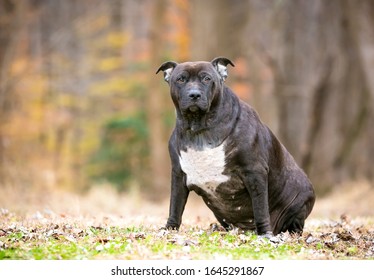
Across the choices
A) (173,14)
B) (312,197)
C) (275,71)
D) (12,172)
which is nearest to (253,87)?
(275,71)

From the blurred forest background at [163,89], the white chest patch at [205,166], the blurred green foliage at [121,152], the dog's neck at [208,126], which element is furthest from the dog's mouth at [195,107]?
the blurred green foliage at [121,152]

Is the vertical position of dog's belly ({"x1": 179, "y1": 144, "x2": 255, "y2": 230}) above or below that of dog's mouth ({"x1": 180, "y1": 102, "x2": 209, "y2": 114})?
below

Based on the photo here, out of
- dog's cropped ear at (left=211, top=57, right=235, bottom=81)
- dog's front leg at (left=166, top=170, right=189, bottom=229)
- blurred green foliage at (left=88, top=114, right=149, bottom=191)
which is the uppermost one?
dog's cropped ear at (left=211, top=57, right=235, bottom=81)

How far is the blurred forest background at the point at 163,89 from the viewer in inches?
861

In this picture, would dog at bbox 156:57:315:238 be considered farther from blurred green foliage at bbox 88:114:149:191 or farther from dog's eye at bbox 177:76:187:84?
blurred green foliage at bbox 88:114:149:191

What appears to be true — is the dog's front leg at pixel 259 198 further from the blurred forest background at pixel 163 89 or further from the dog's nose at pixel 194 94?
the blurred forest background at pixel 163 89

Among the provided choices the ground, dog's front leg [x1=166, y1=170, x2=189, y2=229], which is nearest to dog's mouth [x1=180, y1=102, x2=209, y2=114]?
dog's front leg [x1=166, y1=170, x2=189, y2=229]

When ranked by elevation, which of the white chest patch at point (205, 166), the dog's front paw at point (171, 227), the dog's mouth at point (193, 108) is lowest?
the dog's front paw at point (171, 227)

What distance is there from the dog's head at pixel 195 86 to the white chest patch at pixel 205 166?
49 cm

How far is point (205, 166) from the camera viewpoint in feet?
28.4

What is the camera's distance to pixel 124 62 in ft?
116

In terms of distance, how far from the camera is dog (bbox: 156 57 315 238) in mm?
8516

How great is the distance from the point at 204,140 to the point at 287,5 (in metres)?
18.4

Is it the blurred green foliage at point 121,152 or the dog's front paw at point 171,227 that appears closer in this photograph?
the dog's front paw at point 171,227
